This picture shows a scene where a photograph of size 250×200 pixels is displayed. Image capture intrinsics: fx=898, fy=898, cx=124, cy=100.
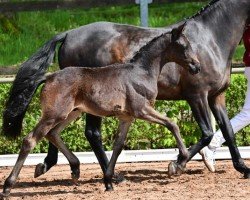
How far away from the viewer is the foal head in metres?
8.98

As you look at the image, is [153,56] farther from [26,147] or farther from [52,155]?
[52,155]

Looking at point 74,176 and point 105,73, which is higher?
point 105,73

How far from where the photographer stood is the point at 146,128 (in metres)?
11.4

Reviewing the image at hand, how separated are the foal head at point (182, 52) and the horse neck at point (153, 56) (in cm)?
7

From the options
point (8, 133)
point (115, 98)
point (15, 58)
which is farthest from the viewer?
point (15, 58)

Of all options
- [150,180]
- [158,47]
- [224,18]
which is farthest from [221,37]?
[150,180]

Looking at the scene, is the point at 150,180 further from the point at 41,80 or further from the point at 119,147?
the point at 41,80

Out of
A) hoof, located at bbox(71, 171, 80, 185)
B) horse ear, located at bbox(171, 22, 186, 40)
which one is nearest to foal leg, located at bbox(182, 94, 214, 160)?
horse ear, located at bbox(171, 22, 186, 40)

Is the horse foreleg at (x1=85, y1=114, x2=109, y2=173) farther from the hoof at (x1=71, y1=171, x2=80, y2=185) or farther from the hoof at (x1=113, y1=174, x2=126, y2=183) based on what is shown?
the hoof at (x1=71, y1=171, x2=80, y2=185)

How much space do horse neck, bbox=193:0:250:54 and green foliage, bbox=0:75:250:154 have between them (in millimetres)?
1472

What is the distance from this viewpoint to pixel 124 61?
9.68 m

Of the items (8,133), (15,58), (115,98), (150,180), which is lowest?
(15,58)

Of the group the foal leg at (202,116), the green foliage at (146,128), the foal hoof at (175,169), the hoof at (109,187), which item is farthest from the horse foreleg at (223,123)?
the hoof at (109,187)

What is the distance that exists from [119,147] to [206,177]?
53.3 inches
